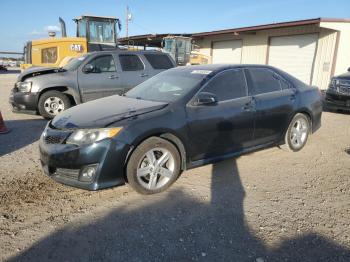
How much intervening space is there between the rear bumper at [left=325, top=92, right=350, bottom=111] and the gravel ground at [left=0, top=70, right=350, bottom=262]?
17.0 ft

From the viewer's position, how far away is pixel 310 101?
5.59m

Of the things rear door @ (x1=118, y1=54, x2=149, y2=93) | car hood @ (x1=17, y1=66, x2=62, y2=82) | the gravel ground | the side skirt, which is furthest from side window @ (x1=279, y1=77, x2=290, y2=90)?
car hood @ (x1=17, y1=66, x2=62, y2=82)

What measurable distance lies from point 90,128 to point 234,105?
2056mm

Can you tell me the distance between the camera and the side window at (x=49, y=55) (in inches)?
492

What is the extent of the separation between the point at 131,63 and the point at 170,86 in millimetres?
4214

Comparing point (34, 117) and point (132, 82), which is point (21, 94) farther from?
point (132, 82)

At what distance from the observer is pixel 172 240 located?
289 centimetres

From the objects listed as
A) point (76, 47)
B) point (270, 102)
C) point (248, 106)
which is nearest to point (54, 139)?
point (248, 106)

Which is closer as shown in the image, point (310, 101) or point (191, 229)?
point (191, 229)

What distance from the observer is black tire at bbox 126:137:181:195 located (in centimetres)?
354

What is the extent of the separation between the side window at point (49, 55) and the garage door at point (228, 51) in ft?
36.3

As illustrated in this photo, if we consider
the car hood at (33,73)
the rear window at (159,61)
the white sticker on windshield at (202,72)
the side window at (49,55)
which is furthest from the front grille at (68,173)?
the side window at (49,55)

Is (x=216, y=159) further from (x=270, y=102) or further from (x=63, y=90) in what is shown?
(x=63, y=90)

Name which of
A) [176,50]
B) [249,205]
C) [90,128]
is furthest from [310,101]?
[176,50]
